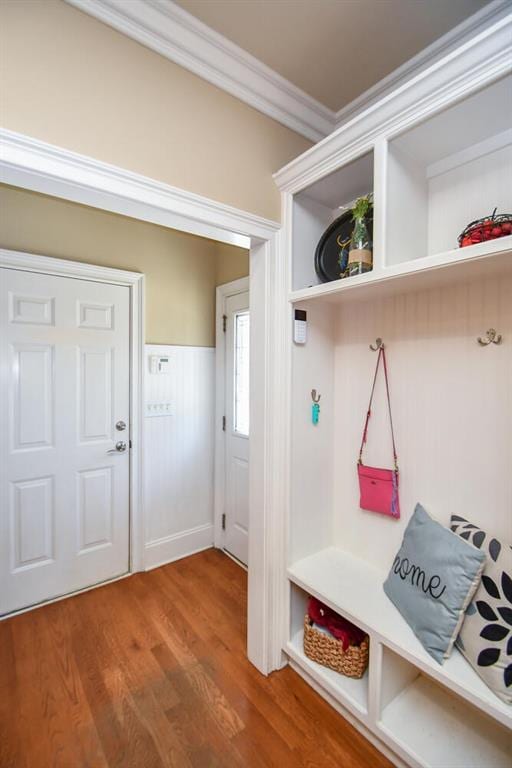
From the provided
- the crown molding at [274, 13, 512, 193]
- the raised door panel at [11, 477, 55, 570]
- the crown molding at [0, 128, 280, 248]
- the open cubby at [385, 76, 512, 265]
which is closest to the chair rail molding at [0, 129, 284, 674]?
the crown molding at [0, 128, 280, 248]

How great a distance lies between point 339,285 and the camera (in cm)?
140

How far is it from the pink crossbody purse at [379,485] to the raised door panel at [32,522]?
192cm

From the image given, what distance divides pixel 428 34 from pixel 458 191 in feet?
2.13

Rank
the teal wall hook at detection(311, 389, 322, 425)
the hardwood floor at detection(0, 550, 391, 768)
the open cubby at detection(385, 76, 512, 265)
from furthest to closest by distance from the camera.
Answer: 1. the teal wall hook at detection(311, 389, 322, 425)
2. the hardwood floor at detection(0, 550, 391, 768)
3. the open cubby at detection(385, 76, 512, 265)

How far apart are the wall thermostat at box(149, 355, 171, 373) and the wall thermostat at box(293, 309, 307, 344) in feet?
4.42

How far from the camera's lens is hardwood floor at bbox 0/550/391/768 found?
1328 mm

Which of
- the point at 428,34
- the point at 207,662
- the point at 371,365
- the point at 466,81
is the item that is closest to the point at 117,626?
the point at 207,662

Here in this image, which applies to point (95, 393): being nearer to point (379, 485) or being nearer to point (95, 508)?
point (95, 508)

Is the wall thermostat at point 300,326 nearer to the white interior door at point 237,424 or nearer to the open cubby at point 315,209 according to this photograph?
the open cubby at point 315,209

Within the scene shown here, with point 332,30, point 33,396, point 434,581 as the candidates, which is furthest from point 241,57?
point 434,581

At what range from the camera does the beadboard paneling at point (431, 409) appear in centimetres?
126

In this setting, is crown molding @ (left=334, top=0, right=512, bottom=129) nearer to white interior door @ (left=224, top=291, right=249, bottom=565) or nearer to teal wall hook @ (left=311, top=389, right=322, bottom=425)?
white interior door @ (left=224, top=291, right=249, bottom=565)

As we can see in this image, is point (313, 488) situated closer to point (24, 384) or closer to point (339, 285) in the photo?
point (339, 285)

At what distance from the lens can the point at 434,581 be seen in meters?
1.25
